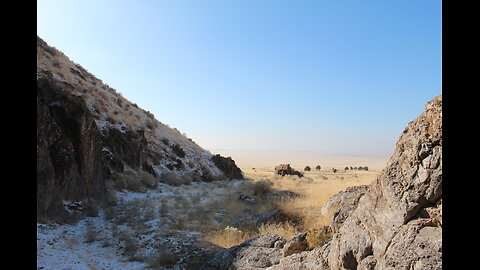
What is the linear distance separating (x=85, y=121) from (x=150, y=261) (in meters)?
6.86

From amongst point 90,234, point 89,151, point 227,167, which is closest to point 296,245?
point 90,234

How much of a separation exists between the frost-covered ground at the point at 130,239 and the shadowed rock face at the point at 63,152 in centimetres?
89

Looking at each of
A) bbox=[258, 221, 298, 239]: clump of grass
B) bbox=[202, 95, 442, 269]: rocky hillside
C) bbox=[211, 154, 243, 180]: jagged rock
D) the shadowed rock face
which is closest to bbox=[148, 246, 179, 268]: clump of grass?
bbox=[258, 221, 298, 239]: clump of grass

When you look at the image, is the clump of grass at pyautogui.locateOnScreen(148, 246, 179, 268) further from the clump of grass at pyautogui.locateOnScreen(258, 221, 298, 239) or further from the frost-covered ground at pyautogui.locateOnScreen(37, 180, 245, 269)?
the clump of grass at pyautogui.locateOnScreen(258, 221, 298, 239)

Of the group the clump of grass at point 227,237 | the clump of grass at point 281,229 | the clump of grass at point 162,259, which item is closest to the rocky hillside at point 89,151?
the clump of grass at point 162,259

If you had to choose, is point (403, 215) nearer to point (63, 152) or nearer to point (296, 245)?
point (296, 245)

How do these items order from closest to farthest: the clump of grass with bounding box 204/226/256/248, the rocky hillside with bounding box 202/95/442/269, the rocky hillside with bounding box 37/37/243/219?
the rocky hillside with bounding box 202/95/442/269 < the clump of grass with bounding box 204/226/256/248 < the rocky hillside with bounding box 37/37/243/219

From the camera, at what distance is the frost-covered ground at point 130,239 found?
577 centimetres

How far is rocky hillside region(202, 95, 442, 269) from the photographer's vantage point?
258 cm

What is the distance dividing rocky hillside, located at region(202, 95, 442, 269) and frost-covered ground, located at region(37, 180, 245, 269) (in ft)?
11.0

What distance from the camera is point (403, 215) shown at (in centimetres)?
284

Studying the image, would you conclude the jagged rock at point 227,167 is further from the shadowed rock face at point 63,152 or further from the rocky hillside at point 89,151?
the shadowed rock face at point 63,152
